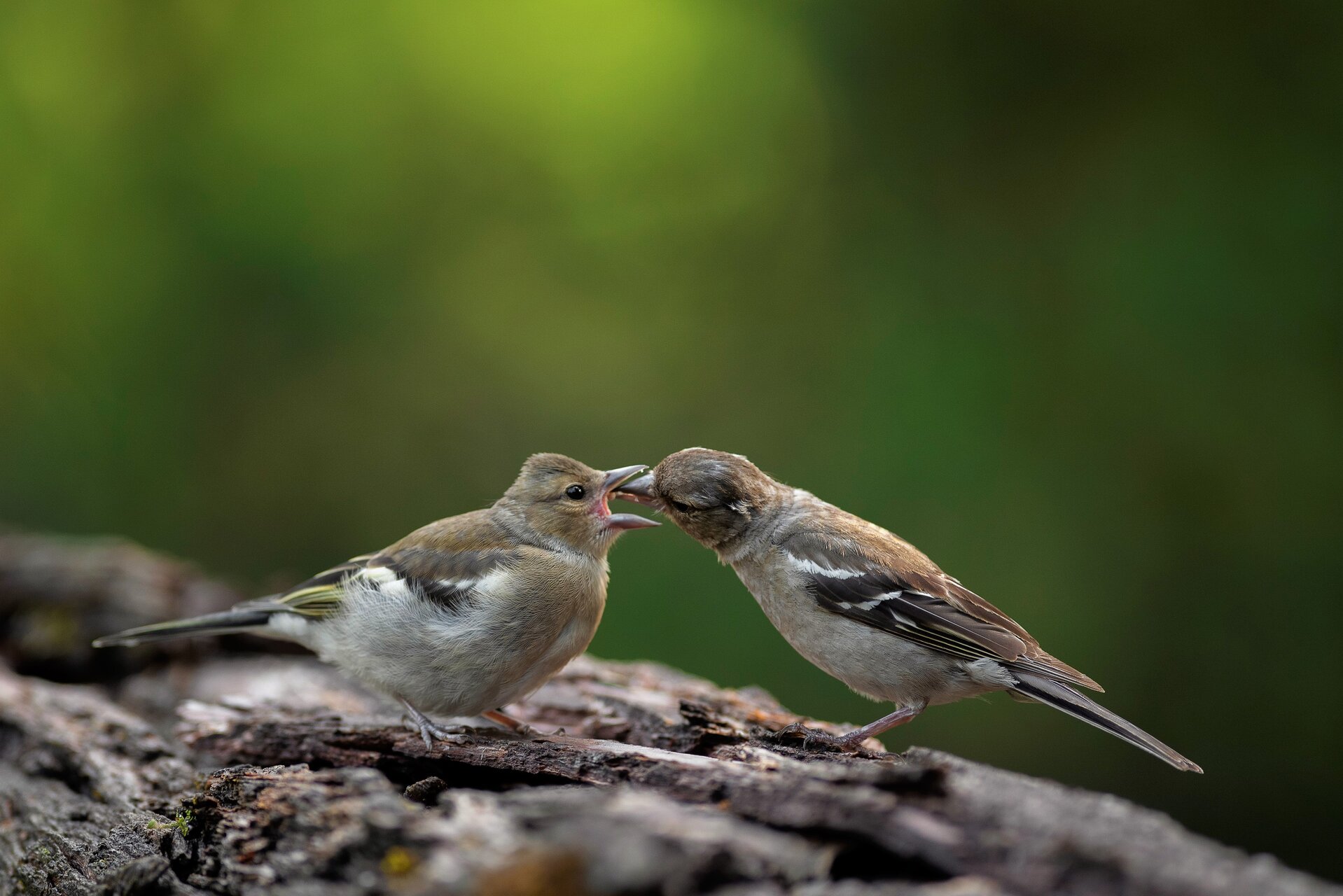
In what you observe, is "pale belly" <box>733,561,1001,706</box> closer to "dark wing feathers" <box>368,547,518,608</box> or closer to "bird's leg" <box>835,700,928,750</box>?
"bird's leg" <box>835,700,928,750</box>

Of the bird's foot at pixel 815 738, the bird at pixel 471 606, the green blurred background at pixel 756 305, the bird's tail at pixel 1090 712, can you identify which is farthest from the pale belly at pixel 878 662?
the green blurred background at pixel 756 305

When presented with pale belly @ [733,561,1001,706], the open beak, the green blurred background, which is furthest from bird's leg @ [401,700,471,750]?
the green blurred background

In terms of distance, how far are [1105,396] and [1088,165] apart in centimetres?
181

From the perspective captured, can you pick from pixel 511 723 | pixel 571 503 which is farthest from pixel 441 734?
pixel 571 503

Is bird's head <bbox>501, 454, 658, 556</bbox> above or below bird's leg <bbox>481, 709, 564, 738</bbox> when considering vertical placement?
above

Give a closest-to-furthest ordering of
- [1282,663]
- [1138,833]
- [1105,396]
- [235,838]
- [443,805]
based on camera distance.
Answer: [1138,833]
[443,805]
[235,838]
[1282,663]
[1105,396]

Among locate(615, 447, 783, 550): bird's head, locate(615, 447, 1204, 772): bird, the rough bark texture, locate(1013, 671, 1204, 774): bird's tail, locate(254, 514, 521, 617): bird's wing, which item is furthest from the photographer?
locate(615, 447, 783, 550): bird's head

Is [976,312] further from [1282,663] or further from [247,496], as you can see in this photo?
[247,496]

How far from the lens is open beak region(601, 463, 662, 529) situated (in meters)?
4.77

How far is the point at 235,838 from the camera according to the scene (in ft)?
9.11

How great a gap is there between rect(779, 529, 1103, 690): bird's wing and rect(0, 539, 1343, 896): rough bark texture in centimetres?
63

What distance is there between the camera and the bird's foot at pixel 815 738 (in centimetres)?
364

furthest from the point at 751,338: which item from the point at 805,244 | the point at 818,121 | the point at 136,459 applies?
the point at 136,459

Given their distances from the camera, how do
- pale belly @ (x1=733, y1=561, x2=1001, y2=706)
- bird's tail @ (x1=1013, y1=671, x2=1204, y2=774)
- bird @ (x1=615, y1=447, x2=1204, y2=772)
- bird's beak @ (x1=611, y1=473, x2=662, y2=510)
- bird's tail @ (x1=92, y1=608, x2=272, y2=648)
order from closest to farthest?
bird's tail @ (x1=1013, y1=671, x2=1204, y2=774) → bird @ (x1=615, y1=447, x2=1204, y2=772) → pale belly @ (x1=733, y1=561, x2=1001, y2=706) → bird's tail @ (x1=92, y1=608, x2=272, y2=648) → bird's beak @ (x1=611, y1=473, x2=662, y2=510)
